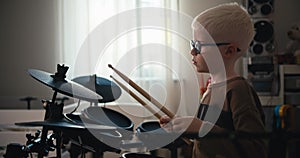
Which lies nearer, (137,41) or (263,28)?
(263,28)

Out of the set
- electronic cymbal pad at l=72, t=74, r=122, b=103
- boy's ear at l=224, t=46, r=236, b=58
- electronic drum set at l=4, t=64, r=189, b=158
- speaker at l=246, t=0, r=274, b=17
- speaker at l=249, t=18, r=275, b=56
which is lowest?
electronic drum set at l=4, t=64, r=189, b=158

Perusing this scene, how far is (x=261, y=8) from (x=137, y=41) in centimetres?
89

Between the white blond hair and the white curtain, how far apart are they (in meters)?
1.68

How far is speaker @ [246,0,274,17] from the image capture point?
7.79ft

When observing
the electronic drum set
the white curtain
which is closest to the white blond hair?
the electronic drum set

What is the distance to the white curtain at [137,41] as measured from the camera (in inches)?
102

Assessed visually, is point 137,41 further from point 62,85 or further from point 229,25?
point 229,25

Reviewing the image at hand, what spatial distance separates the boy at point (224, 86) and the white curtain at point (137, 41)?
167 cm

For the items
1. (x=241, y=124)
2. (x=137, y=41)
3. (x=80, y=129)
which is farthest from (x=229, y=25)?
(x=137, y=41)

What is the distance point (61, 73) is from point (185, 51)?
167cm

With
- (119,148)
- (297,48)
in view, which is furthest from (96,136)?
(297,48)

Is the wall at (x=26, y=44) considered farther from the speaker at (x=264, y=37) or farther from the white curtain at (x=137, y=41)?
the speaker at (x=264, y=37)

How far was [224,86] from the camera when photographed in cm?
87

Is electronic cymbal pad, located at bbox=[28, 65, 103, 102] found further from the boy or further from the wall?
the wall
